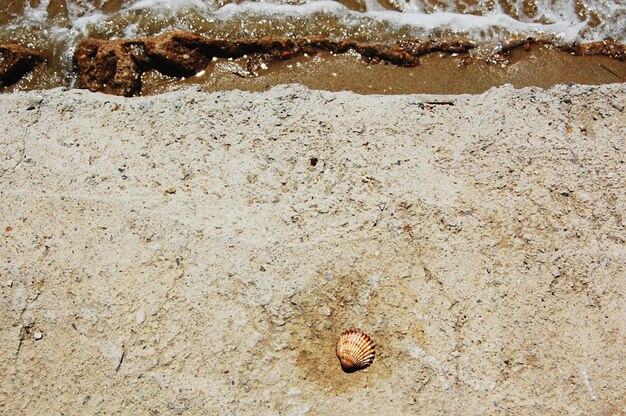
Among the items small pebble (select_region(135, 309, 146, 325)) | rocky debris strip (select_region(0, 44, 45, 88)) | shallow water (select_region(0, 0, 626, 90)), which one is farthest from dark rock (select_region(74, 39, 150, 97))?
small pebble (select_region(135, 309, 146, 325))

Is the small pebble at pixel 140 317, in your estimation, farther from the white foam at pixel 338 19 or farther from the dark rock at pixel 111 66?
the white foam at pixel 338 19

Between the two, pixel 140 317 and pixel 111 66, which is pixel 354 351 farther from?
pixel 111 66

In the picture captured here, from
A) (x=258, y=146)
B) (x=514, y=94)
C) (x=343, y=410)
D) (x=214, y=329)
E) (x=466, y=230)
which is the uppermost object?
(x=514, y=94)

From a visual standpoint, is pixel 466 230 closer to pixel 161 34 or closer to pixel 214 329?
pixel 214 329

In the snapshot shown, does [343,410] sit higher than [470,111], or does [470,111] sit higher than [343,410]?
[470,111]

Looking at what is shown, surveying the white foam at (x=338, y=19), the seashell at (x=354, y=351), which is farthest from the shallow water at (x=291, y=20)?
the seashell at (x=354, y=351)

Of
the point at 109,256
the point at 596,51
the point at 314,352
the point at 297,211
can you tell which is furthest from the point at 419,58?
the point at 109,256

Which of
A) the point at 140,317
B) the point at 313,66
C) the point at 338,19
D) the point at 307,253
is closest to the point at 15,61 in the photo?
the point at 313,66
